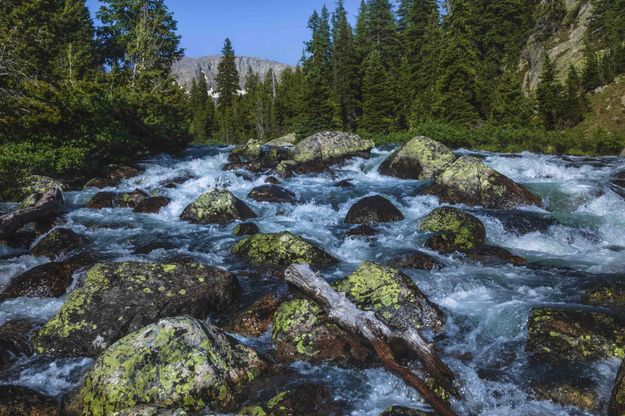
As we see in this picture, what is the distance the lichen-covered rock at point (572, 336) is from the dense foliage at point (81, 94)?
18615mm

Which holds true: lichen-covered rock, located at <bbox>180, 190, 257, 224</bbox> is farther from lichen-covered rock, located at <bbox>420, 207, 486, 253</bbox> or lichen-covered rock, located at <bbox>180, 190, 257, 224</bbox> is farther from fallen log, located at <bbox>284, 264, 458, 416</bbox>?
fallen log, located at <bbox>284, 264, 458, 416</bbox>

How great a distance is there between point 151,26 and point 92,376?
Answer: 4401cm

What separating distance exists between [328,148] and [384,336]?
70.5ft

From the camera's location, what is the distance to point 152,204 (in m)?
16.5

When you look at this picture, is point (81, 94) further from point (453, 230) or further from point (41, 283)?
point (453, 230)

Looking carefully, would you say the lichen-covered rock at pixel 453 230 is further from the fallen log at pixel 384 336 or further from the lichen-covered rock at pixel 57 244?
the lichen-covered rock at pixel 57 244

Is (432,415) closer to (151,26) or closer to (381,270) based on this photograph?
(381,270)

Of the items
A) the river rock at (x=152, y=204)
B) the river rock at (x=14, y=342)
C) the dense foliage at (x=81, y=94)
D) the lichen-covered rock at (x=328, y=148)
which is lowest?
the river rock at (x=14, y=342)

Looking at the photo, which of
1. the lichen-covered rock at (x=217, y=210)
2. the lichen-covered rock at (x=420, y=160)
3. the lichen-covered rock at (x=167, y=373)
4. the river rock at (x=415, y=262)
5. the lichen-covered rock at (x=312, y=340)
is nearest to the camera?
the lichen-covered rock at (x=167, y=373)

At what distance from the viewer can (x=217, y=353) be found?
5.95 metres

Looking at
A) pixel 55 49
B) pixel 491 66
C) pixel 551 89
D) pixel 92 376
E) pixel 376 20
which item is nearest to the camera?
pixel 92 376

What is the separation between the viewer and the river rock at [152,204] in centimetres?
1627

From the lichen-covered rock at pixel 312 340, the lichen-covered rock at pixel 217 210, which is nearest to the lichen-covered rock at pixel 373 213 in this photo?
the lichen-covered rock at pixel 217 210

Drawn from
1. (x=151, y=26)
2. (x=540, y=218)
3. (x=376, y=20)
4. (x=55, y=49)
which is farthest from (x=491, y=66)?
(x=55, y=49)
